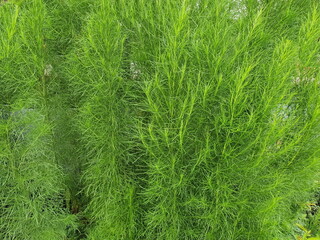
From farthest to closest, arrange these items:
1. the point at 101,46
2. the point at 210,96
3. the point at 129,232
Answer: the point at 129,232
the point at 101,46
the point at 210,96

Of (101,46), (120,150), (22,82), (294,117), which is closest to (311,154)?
(294,117)

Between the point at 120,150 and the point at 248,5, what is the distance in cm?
94

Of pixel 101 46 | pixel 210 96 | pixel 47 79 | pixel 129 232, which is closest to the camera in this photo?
pixel 210 96

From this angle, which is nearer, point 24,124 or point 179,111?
point 179,111

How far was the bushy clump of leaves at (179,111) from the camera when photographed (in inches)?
46.1

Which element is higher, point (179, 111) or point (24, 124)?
point (179, 111)

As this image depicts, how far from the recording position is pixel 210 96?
1.19m

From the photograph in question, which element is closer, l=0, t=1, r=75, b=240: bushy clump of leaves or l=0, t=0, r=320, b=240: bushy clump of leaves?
l=0, t=0, r=320, b=240: bushy clump of leaves

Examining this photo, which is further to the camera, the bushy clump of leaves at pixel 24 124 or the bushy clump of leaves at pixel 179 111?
the bushy clump of leaves at pixel 24 124

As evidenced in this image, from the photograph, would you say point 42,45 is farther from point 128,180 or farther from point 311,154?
point 311,154

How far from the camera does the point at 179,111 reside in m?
1.20

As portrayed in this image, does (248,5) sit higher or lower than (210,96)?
higher

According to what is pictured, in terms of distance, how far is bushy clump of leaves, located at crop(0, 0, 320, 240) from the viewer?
1171mm

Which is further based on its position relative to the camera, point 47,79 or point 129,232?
point 47,79
